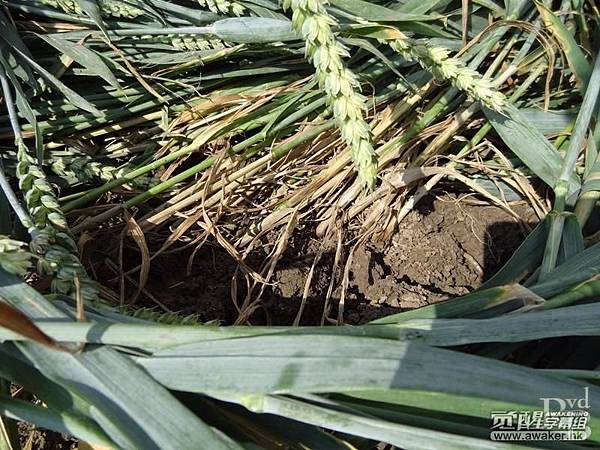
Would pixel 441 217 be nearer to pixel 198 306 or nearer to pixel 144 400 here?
pixel 198 306

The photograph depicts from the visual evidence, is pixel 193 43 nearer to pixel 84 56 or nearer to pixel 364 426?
pixel 84 56

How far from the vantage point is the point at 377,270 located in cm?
122

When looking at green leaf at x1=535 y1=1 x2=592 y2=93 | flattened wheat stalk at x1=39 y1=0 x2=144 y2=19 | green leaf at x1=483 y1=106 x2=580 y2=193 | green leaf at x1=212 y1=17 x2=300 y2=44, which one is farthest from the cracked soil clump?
flattened wheat stalk at x1=39 y1=0 x2=144 y2=19

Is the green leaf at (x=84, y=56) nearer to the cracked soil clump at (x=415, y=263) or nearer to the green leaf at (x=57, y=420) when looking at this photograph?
the cracked soil clump at (x=415, y=263)

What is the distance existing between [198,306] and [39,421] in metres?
0.52

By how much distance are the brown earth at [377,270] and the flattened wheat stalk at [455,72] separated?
0.36m

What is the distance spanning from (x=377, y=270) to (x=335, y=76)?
539 mm

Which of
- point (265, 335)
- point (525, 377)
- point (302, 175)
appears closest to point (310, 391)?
point (265, 335)

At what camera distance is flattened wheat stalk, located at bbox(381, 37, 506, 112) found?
932mm

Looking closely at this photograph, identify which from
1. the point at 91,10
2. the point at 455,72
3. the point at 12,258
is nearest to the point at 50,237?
the point at 12,258

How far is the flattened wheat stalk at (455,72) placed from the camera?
93cm

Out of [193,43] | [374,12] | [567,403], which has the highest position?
[374,12]

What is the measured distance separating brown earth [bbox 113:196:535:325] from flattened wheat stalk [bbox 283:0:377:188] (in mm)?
451

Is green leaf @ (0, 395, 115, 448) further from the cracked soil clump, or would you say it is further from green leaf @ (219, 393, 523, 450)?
the cracked soil clump
